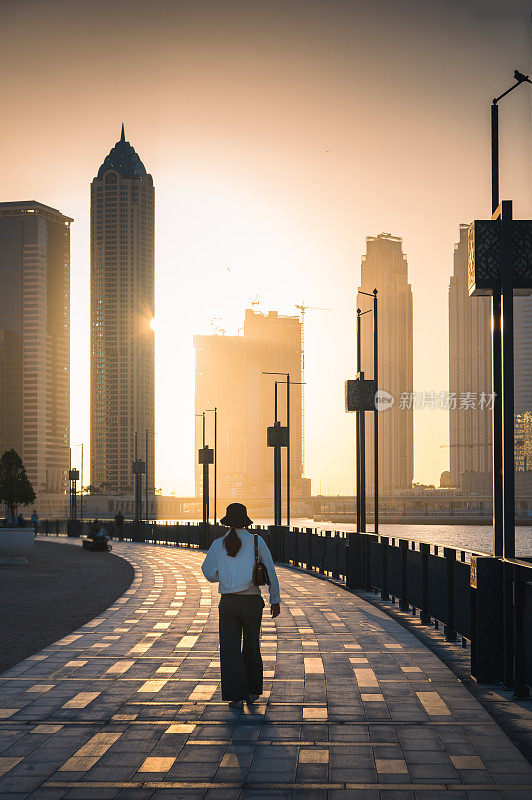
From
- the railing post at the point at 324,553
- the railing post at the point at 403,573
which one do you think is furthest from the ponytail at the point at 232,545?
the railing post at the point at 324,553

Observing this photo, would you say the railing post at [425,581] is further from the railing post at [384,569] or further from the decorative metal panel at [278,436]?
the decorative metal panel at [278,436]

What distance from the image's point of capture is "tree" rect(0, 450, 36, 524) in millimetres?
36406

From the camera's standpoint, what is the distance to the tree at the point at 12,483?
119 feet

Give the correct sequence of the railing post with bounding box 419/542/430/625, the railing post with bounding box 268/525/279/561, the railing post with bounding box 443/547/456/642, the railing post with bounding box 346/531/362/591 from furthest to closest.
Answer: the railing post with bounding box 268/525/279/561
the railing post with bounding box 346/531/362/591
the railing post with bounding box 419/542/430/625
the railing post with bounding box 443/547/456/642

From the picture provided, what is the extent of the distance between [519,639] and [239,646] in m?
2.48

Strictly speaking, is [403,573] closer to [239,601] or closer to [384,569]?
[384,569]

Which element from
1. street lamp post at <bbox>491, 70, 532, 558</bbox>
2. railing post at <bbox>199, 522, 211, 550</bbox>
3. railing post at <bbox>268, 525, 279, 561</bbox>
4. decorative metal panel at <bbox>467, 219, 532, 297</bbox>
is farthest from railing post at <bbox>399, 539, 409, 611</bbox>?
railing post at <bbox>199, 522, 211, 550</bbox>

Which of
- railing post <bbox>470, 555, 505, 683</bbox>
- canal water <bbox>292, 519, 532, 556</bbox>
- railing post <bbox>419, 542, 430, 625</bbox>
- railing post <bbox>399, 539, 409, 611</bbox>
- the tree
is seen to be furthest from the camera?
canal water <bbox>292, 519, 532, 556</bbox>

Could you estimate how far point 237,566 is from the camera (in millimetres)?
8812

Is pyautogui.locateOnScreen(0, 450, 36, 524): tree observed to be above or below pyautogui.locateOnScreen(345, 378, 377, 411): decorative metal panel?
below

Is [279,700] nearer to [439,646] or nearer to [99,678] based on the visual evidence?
[99,678]

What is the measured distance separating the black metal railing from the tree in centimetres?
1372

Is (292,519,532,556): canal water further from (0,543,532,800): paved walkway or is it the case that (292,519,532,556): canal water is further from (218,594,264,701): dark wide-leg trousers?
A: (218,594,264,701): dark wide-leg trousers

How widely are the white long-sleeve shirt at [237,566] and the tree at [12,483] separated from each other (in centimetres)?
2856
